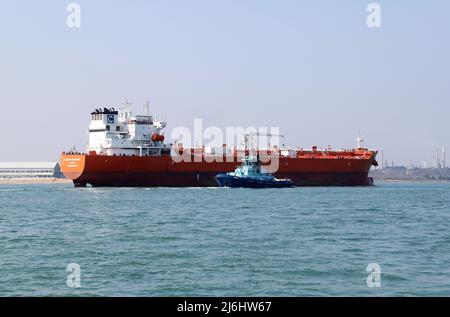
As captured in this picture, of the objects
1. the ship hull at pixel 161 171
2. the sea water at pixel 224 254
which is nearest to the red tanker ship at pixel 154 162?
the ship hull at pixel 161 171

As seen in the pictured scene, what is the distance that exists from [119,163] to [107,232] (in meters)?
39.3

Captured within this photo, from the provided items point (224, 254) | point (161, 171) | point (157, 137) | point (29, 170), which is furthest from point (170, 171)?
point (29, 170)

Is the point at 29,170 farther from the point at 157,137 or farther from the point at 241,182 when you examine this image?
the point at 241,182

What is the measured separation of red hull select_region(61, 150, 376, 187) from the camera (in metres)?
62.2

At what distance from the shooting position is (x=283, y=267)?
15.5 meters

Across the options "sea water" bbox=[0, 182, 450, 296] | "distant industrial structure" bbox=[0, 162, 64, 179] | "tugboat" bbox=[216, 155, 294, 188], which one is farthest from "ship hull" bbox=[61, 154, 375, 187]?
"distant industrial structure" bbox=[0, 162, 64, 179]

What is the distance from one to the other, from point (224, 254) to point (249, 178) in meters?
A: 45.6

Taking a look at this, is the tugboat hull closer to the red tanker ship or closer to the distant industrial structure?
the red tanker ship

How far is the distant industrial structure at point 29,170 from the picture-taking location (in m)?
153

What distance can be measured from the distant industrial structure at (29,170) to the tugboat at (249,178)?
99581mm

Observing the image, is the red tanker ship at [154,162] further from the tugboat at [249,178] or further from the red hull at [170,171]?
the tugboat at [249,178]

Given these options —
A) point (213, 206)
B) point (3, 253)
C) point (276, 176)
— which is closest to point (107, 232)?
point (3, 253)

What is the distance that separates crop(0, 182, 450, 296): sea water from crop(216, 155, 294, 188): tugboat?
101 feet
